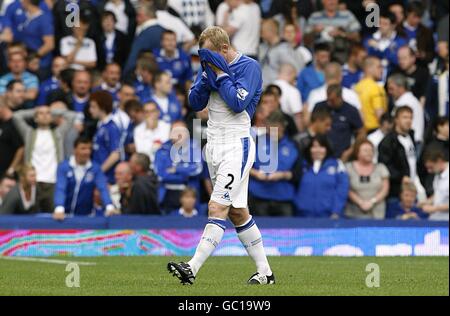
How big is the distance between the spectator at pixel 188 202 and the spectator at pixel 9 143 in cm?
315

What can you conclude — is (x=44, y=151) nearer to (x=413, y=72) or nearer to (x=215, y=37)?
(x=413, y=72)

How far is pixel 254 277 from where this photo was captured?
1205cm

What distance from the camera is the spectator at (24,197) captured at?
19.0 m

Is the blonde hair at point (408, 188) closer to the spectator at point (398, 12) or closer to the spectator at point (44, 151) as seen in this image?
the spectator at point (398, 12)

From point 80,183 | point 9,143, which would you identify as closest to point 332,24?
point 9,143

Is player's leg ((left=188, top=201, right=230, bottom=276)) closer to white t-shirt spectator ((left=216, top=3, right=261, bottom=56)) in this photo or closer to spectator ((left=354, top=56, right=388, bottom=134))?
spectator ((left=354, top=56, right=388, bottom=134))

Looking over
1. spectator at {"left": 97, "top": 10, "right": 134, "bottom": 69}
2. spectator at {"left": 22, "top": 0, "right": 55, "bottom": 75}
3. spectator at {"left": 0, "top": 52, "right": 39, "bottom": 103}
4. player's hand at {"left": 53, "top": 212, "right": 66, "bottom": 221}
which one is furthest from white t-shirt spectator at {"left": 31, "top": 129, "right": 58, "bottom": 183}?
spectator at {"left": 97, "top": 10, "right": 134, "bottom": 69}

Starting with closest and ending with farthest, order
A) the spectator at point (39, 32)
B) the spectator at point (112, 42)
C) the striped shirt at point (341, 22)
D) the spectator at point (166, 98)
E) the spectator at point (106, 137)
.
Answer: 1. the spectator at point (106, 137)
2. the spectator at point (166, 98)
3. the spectator at point (39, 32)
4. the spectator at point (112, 42)
5. the striped shirt at point (341, 22)

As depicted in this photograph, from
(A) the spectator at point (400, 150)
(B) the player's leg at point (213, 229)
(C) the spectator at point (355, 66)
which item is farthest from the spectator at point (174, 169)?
(B) the player's leg at point (213, 229)

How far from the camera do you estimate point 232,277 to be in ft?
43.1

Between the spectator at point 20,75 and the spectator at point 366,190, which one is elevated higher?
the spectator at point 20,75

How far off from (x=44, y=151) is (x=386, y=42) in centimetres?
681

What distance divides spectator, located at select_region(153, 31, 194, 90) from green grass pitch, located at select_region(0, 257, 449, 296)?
5515 mm

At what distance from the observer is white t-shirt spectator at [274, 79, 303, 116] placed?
21109 mm
